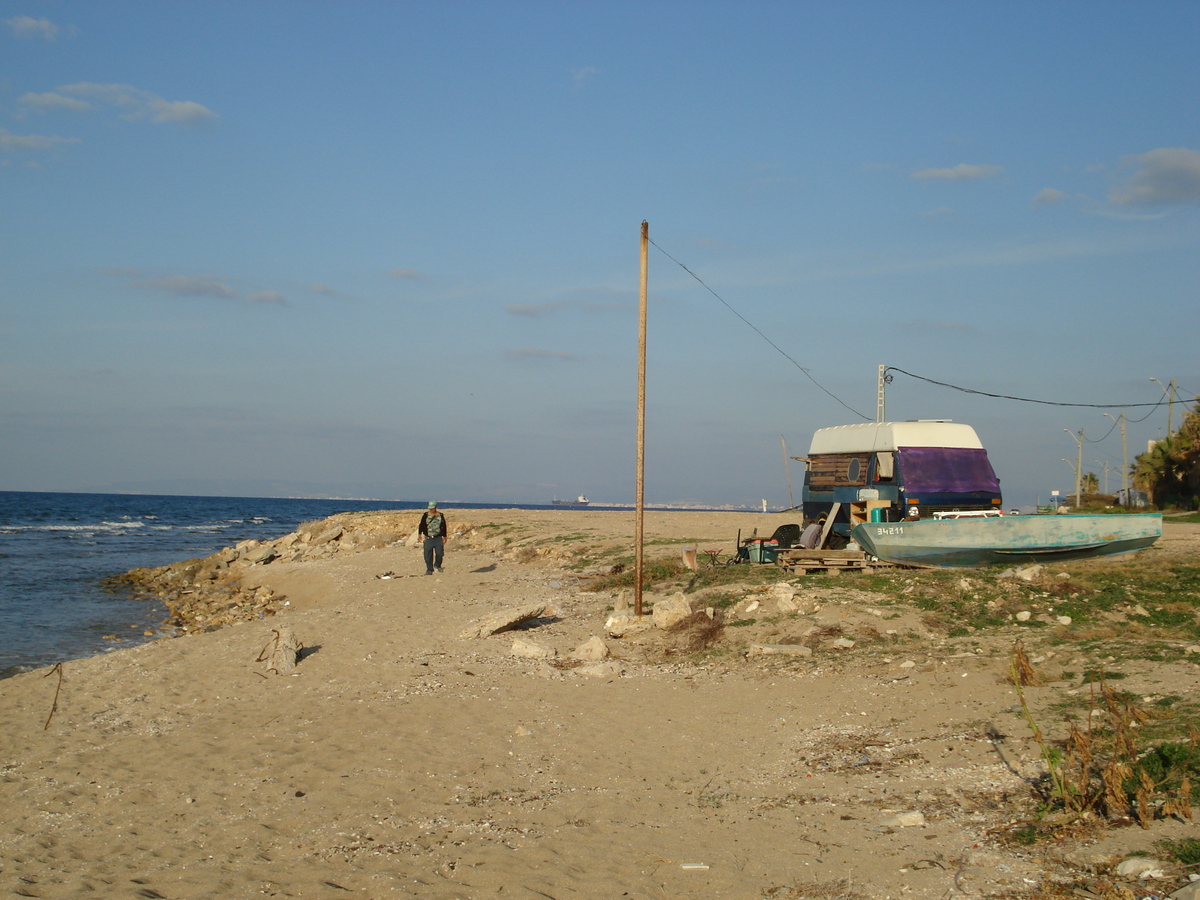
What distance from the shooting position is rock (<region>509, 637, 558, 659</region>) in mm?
12422

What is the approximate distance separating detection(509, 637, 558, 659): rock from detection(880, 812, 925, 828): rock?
699cm

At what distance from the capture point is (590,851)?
6.02 m

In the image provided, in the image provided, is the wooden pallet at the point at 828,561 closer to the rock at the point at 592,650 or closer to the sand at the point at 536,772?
the sand at the point at 536,772

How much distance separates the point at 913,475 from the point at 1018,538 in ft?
7.27

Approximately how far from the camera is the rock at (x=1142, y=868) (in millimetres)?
4609

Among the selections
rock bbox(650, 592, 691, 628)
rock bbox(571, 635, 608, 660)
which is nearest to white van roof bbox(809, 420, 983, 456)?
rock bbox(650, 592, 691, 628)

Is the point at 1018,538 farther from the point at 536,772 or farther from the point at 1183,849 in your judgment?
the point at 1183,849

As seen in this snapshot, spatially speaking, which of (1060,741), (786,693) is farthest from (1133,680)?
(786,693)

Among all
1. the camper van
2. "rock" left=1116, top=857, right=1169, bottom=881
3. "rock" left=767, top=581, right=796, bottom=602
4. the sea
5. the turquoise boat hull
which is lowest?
the sea

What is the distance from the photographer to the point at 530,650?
12.5m

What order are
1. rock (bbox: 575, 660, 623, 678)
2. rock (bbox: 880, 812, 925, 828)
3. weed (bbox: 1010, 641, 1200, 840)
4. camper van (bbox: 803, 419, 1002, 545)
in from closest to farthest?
weed (bbox: 1010, 641, 1200, 840) < rock (bbox: 880, 812, 925, 828) < rock (bbox: 575, 660, 623, 678) < camper van (bbox: 803, 419, 1002, 545)

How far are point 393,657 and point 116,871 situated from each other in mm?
6588

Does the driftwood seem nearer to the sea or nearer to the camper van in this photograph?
the sea

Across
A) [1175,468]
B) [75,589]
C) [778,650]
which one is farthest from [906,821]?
[1175,468]
